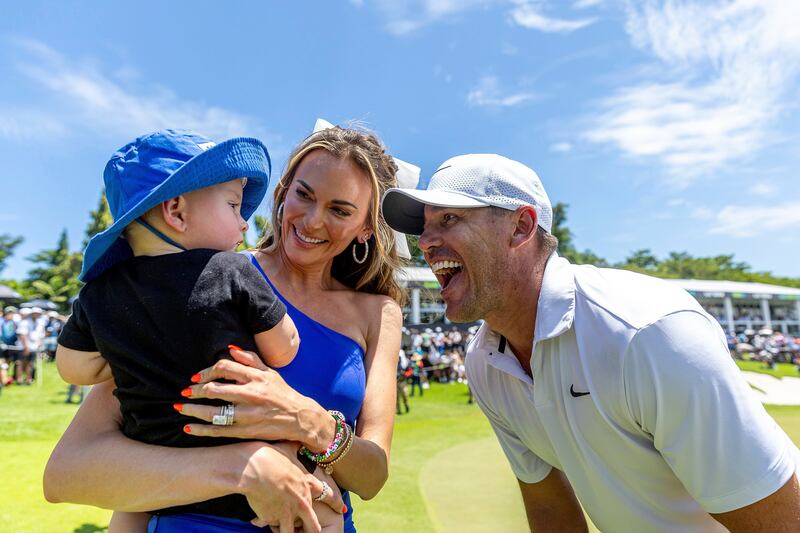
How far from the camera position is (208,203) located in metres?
1.77

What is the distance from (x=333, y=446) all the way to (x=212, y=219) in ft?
2.81

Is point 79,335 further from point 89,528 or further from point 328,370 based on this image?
point 89,528

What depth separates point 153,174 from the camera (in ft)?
5.61

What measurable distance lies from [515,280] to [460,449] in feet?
22.3

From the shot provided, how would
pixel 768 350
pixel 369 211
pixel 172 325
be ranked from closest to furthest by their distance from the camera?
pixel 172 325, pixel 369 211, pixel 768 350

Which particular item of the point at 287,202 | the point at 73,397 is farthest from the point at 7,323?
the point at 287,202

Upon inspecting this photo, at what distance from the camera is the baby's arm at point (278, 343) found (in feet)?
5.41

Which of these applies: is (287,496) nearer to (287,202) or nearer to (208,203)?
(208,203)

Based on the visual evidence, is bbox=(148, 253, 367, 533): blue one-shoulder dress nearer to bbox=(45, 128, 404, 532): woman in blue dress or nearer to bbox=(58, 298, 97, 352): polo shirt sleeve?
bbox=(45, 128, 404, 532): woman in blue dress

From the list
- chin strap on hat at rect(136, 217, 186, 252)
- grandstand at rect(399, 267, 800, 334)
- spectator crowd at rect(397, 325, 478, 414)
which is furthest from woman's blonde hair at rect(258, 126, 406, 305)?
grandstand at rect(399, 267, 800, 334)

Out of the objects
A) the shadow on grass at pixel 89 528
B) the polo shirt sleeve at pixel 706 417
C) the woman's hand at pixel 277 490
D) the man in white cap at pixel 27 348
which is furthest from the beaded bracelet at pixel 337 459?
the man in white cap at pixel 27 348

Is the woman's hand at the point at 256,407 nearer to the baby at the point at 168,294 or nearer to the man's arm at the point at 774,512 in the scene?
the baby at the point at 168,294

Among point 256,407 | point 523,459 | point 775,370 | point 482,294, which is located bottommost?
point 775,370

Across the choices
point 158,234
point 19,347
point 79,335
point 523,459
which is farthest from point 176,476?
point 19,347
